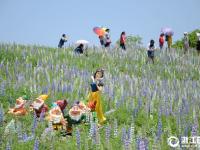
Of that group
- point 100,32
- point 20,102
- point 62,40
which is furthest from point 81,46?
point 20,102

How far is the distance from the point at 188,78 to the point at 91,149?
1083 centimetres

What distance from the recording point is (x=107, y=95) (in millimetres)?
12836

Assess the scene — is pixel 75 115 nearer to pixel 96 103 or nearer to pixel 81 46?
pixel 96 103

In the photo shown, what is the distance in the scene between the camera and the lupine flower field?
8.68m

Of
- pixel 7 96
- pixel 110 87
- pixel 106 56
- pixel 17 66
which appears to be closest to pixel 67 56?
pixel 106 56

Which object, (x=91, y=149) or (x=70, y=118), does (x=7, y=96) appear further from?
(x=91, y=149)

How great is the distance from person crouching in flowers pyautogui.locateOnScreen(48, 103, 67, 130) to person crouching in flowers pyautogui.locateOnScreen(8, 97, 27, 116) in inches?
34.7

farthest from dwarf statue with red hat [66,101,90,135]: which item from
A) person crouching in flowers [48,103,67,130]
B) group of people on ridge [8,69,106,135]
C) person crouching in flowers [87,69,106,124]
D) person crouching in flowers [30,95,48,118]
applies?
person crouching in flowers [30,95,48,118]

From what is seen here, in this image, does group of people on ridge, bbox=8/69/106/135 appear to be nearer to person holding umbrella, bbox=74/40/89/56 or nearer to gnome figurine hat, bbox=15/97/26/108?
gnome figurine hat, bbox=15/97/26/108

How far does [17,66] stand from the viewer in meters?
16.0

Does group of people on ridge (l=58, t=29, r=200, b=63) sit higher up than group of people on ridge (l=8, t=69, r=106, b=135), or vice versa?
group of people on ridge (l=58, t=29, r=200, b=63)

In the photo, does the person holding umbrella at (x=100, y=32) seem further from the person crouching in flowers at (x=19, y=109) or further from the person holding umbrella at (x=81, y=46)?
the person crouching in flowers at (x=19, y=109)

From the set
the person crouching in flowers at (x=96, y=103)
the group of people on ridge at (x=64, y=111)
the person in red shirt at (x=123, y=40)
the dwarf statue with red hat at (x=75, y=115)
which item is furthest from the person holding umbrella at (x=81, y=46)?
the dwarf statue with red hat at (x=75, y=115)

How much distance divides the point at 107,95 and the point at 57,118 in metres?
3.16
